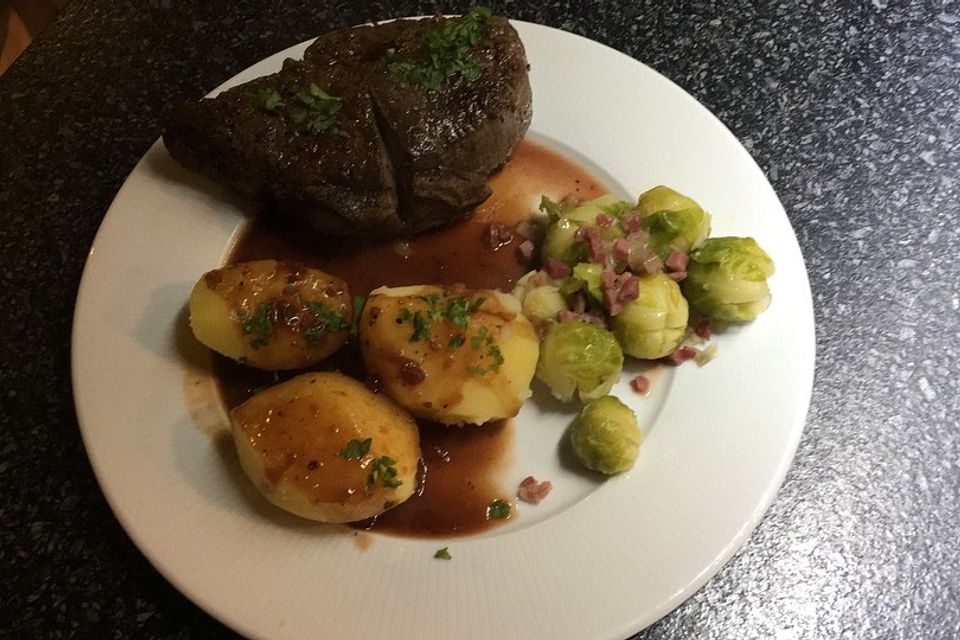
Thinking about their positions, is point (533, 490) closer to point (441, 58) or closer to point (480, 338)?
point (480, 338)

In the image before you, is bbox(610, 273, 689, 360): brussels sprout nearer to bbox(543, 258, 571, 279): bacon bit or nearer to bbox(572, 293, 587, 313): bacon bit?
bbox(572, 293, 587, 313): bacon bit

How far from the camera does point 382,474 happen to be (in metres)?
2.31

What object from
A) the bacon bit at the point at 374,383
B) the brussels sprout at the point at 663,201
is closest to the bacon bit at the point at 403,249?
the bacon bit at the point at 374,383

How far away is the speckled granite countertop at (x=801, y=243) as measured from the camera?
2.60 metres

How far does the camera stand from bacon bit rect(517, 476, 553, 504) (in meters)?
2.57

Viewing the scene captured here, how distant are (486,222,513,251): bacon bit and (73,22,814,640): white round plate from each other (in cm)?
46

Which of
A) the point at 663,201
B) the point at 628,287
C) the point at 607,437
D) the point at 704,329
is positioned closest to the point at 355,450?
the point at 607,437

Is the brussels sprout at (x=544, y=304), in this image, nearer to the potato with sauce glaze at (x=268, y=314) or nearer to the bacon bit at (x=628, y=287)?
the bacon bit at (x=628, y=287)

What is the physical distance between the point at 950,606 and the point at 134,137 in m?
3.48

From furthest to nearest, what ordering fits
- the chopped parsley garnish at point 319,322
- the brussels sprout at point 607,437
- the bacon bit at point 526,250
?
the bacon bit at point 526,250 → the chopped parsley garnish at point 319,322 → the brussels sprout at point 607,437

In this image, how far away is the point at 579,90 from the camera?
10.5ft

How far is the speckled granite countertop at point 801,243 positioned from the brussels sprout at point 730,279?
19.9 inches

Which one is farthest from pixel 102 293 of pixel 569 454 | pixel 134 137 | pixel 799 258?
pixel 799 258

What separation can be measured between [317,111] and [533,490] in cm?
147
